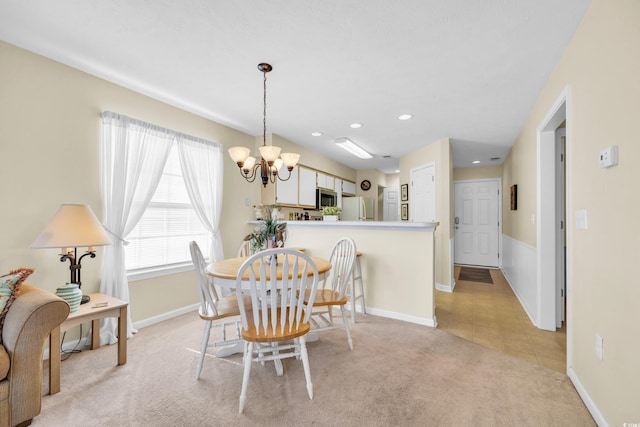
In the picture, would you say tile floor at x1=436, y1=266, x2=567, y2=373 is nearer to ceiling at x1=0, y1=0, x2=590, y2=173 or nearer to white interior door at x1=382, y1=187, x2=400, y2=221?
ceiling at x1=0, y1=0, x2=590, y2=173

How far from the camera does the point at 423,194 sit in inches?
193

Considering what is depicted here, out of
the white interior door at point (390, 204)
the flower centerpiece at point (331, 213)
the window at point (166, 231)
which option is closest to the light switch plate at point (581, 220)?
the flower centerpiece at point (331, 213)

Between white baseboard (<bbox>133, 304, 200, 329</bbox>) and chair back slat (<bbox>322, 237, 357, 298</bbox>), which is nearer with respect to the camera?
chair back slat (<bbox>322, 237, 357, 298</bbox>)

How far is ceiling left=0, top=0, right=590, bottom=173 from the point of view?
1.73 meters

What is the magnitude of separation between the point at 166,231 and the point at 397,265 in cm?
265

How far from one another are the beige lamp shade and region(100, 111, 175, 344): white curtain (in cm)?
44

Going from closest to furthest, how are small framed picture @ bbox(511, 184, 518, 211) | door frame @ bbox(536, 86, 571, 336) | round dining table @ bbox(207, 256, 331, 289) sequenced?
round dining table @ bbox(207, 256, 331, 289)
door frame @ bbox(536, 86, 571, 336)
small framed picture @ bbox(511, 184, 518, 211)

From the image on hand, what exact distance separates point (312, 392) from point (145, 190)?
2483mm

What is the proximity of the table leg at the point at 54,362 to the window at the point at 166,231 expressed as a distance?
1.02 meters

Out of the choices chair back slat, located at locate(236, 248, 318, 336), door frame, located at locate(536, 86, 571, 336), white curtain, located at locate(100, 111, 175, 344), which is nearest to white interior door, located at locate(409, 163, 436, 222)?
door frame, located at locate(536, 86, 571, 336)

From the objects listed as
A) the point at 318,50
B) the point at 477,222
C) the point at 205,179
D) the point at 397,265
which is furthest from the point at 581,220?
the point at 477,222

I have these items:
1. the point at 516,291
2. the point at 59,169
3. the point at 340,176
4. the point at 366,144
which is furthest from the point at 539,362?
the point at 340,176

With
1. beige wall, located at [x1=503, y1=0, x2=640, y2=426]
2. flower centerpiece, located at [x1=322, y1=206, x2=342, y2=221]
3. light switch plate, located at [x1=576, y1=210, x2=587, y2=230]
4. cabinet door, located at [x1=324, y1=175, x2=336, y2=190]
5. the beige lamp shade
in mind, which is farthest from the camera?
cabinet door, located at [x1=324, y1=175, x2=336, y2=190]

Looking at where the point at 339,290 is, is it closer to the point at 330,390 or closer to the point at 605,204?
the point at 330,390
